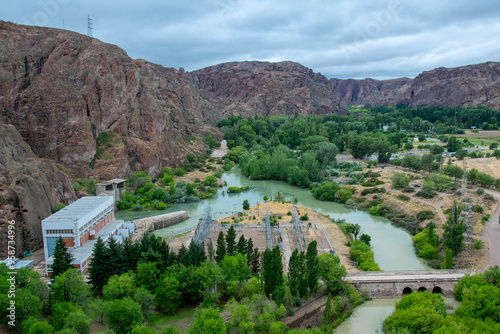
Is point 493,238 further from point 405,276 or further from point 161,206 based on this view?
point 161,206

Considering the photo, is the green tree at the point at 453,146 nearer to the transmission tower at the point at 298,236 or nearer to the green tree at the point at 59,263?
the transmission tower at the point at 298,236

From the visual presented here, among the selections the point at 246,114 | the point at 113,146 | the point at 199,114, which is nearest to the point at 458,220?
the point at 113,146

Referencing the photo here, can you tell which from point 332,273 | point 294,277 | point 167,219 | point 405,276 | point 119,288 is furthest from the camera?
point 167,219

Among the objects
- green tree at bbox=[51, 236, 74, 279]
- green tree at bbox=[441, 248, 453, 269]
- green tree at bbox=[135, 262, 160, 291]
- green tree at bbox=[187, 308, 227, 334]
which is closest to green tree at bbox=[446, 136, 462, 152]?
green tree at bbox=[441, 248, 453, 269]

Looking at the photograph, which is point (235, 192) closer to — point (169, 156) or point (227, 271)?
point (169, 156)

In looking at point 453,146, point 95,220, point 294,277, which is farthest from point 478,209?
point 453,146

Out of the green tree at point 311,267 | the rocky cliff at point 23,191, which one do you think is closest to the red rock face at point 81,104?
the rocky cliff at point 23,191
